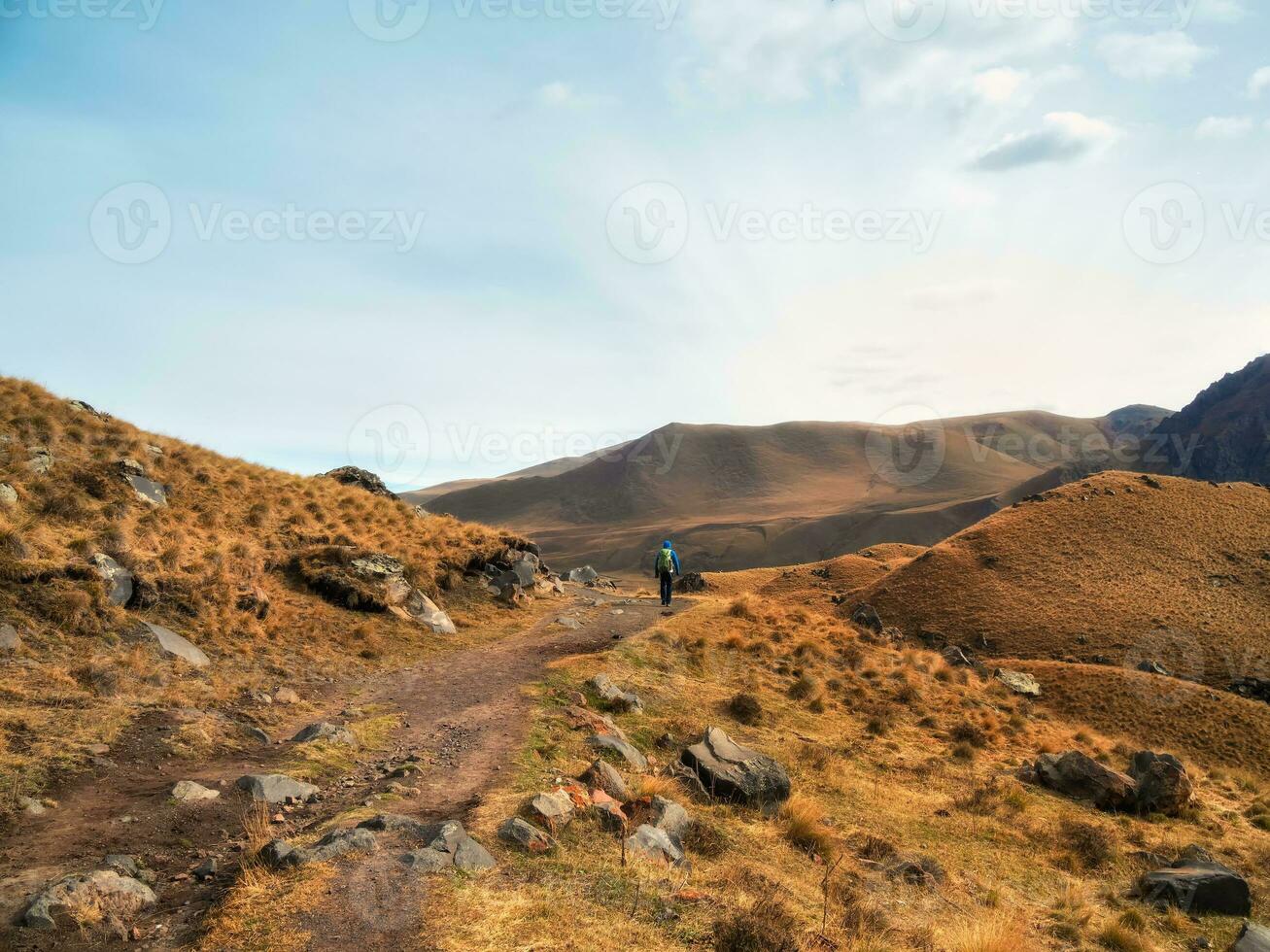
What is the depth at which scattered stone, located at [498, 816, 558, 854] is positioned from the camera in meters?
7.31

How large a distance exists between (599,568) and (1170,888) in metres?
134

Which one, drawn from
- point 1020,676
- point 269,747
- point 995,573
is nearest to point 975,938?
point 269,747

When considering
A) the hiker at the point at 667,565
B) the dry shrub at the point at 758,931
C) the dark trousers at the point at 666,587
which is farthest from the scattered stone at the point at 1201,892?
the dark trousers at the point at 666,587

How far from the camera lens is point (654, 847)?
25.8 ft

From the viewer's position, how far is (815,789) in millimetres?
12906

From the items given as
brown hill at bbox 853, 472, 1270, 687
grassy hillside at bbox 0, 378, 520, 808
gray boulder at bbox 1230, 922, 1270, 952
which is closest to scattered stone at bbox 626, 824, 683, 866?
grassy hillside at bbox 0, 378, 520, 808

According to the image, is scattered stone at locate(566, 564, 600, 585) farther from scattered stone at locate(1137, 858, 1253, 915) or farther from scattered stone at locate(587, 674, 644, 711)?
scattered stone at locate(1137, 858, 1253, 915)

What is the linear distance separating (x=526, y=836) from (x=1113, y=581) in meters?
45.6

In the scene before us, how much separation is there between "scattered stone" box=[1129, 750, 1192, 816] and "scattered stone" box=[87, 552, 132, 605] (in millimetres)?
22424

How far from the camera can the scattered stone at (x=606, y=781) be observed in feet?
31.3

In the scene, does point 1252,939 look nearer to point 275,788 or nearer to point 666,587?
point 275,788

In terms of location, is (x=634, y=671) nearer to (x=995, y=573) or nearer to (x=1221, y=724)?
(x=1221, y=724)

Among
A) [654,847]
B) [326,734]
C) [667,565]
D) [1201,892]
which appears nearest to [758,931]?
[654,847]

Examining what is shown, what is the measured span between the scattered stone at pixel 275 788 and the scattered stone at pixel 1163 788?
17551 millimetres
